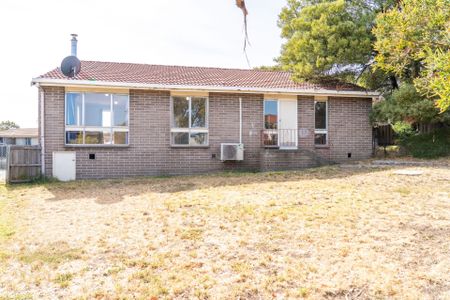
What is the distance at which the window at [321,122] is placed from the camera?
1445cm

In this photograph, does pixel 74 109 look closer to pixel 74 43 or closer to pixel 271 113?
pixel 74 43

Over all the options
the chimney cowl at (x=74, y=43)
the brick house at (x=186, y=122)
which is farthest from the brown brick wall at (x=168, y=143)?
the chimney cowl at (x=74, y=43)

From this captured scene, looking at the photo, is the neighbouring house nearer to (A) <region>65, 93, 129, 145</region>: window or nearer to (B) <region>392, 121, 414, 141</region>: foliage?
(A) <region>65, 93, 129, 145</region>: window

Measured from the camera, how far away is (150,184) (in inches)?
413

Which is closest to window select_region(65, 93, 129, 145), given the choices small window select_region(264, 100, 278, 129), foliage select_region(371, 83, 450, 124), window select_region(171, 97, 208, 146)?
window select_region(171, 97, 208, 146)

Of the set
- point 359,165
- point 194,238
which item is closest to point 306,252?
point 194,238

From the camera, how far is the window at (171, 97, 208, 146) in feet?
43.0

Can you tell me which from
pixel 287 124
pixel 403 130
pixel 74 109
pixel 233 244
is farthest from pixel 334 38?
pixel 233 244

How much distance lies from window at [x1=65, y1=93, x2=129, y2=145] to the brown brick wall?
0.86ft

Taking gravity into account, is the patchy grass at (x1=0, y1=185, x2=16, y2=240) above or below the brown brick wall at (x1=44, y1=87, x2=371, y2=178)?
below

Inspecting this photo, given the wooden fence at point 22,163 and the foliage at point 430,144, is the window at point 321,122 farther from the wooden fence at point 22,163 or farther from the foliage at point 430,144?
the wooden fence at point 22,163

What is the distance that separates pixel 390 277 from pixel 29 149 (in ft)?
38.2

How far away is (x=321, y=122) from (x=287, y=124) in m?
1.55

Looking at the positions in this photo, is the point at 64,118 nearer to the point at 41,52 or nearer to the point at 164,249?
the point at 41,52
